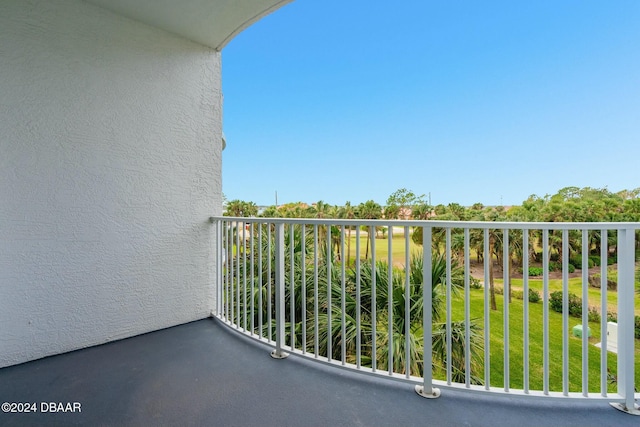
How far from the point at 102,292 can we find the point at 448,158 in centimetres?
2292

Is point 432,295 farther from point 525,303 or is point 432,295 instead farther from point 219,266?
point 219,266

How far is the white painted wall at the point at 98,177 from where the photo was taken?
1960 millimetres

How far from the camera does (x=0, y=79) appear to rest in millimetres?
1884

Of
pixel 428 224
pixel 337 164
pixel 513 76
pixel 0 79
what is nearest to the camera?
pixel 428 224

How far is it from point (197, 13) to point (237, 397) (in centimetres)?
279

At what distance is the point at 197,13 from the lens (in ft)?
7.63

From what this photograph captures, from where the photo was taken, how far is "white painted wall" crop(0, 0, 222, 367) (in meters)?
1.96

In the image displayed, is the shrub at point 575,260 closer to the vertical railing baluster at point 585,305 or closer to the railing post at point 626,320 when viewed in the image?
the vertical railing baluster at point 585,305

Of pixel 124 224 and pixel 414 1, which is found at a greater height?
pixel 414 1

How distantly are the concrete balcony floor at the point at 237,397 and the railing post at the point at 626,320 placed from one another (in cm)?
10

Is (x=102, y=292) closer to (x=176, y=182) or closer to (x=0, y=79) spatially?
(x=176, y=182)

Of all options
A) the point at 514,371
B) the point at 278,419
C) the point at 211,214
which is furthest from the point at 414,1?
the point at 278,419

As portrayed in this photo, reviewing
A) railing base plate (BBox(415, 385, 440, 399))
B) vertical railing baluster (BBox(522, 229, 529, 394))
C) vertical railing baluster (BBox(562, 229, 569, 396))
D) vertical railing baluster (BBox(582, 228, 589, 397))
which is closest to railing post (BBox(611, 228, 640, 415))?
vertical railing baluster (BBox(582, 228, 589, 397))

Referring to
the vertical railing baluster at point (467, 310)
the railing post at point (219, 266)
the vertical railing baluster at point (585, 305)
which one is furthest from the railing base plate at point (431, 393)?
the railing post at point (219, 266)
